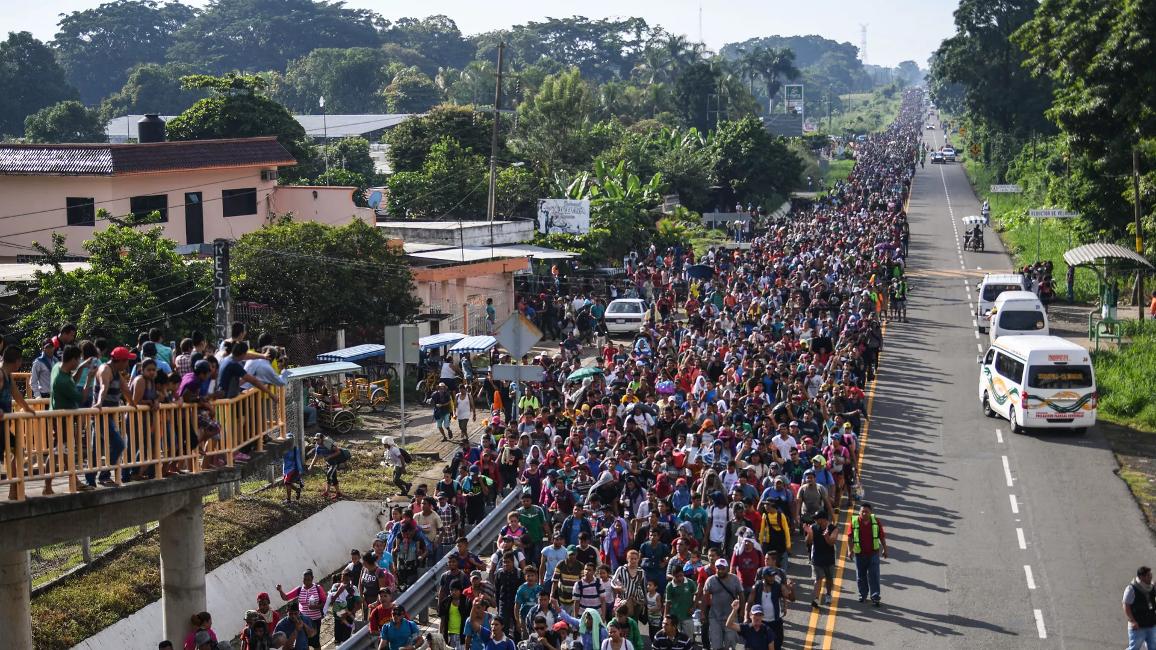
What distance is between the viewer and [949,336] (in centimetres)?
3834

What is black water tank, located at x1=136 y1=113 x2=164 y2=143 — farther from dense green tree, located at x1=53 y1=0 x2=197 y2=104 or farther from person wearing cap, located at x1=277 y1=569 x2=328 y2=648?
dense green tree, located at x1=53 y1=0 x2=197 y2=104

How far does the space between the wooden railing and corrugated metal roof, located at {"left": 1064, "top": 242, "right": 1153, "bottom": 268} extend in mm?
28503

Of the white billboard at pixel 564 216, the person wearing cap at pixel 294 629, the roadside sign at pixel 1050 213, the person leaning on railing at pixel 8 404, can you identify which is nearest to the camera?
the person leaning on railing at pixel 8 404

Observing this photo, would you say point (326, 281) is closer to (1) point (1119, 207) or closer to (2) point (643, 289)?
(2) point (643, 289)

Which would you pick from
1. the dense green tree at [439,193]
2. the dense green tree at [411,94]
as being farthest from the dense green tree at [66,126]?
the dense green tree at [439,193]

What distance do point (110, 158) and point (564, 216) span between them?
1509cm

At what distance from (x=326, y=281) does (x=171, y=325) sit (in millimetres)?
4845

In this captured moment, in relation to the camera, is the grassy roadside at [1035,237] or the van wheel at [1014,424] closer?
the van wheel at [1014,424]

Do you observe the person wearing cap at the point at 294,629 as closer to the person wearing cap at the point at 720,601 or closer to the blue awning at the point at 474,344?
the person wearing cap at the point at 720,601

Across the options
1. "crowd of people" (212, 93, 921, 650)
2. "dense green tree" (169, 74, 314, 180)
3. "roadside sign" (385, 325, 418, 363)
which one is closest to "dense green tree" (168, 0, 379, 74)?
"dense green tree" (169, 74, 314, 180)

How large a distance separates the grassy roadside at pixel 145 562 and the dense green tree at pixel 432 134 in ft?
142

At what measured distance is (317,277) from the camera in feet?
105

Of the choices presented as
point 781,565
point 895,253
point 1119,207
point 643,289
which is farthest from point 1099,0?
point 781,565

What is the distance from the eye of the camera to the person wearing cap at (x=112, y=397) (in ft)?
39.2
